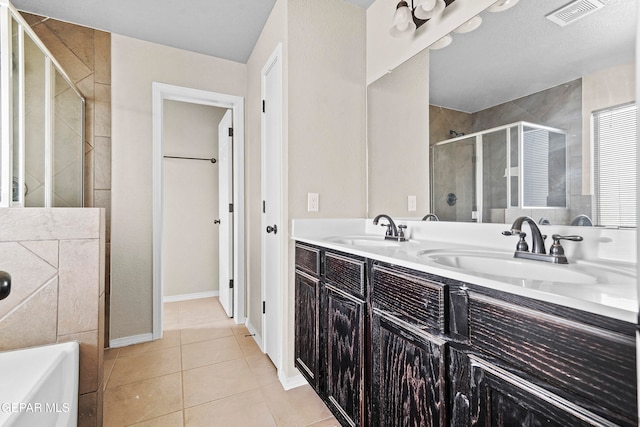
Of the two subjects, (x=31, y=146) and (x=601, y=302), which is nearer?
(x=601, y=302)

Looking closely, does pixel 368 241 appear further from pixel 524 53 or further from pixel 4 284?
pixel 4 284

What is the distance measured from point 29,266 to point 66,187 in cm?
127

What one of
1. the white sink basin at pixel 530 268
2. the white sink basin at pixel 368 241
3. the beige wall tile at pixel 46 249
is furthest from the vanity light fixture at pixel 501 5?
the beige wall tile at pixel 46 249

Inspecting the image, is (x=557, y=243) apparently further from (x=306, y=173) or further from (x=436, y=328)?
(x=306, y=173)

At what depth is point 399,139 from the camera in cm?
188

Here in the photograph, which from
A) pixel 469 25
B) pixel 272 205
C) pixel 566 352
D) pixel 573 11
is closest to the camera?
pixel 566 352

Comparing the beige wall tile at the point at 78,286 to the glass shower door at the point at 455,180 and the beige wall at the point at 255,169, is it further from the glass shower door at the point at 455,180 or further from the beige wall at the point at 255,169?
the glass shower door at the point at 455,180

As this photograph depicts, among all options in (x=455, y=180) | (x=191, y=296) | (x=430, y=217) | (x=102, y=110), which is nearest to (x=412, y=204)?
(x=430, y=217)

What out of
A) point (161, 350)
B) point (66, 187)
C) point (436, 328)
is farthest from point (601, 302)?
point (66, 187)

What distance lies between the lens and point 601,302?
51 cm

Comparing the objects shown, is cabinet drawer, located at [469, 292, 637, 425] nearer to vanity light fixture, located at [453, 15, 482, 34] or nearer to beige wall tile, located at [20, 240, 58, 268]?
vanity light fixture, located at [453, 15, 482, 34]

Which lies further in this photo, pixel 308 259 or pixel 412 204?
pixel 412 204

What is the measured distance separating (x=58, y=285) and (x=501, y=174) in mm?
1830

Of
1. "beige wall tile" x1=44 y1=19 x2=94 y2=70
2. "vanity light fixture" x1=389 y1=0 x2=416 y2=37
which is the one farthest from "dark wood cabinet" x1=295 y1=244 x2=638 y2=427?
"beige wall tile" x1=44 y1=19 x2=94 y2=70
